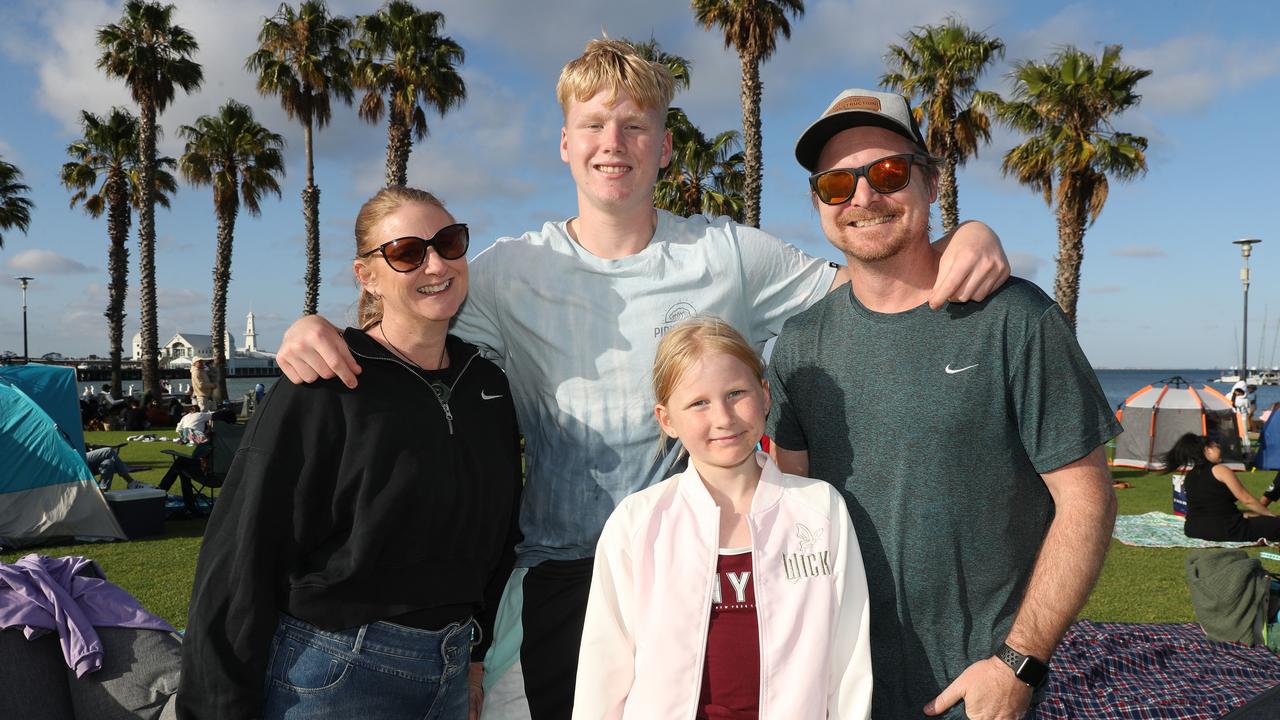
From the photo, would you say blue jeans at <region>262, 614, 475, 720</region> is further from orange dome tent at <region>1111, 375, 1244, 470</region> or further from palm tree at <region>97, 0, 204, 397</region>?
palm tree at <region>97, 0, 204, 397</region>

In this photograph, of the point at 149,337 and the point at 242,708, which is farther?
the point at 149,337

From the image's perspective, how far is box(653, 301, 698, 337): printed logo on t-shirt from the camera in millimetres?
2684

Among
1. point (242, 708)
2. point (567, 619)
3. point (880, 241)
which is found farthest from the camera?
point (567, 619)

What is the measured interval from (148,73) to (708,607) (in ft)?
104

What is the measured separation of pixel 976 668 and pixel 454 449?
1.56 m

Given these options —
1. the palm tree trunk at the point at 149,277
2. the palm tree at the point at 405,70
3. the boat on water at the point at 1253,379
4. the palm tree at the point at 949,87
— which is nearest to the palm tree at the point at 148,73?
the palm tree trunk at the point at 149,277

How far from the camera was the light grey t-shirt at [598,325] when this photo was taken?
268cm

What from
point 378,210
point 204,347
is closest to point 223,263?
point 378,210

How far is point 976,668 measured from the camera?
6.88 ft

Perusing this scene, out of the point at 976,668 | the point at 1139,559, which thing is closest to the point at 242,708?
the point at 976,668

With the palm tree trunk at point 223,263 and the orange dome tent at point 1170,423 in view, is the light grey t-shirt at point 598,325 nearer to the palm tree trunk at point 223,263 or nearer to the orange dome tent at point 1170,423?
the orange dome tent at point 1170,423

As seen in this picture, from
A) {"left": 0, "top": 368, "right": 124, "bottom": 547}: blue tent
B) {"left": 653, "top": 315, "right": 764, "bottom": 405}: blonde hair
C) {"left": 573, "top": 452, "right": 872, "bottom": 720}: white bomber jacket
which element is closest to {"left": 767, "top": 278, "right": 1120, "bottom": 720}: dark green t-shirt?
{"left": 573, "top": 452, "right": 872, "bottom": 720}: white bomber jacket

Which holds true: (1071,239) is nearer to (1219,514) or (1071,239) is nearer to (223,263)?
(1219,514)

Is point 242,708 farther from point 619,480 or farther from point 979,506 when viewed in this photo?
point 979,506
